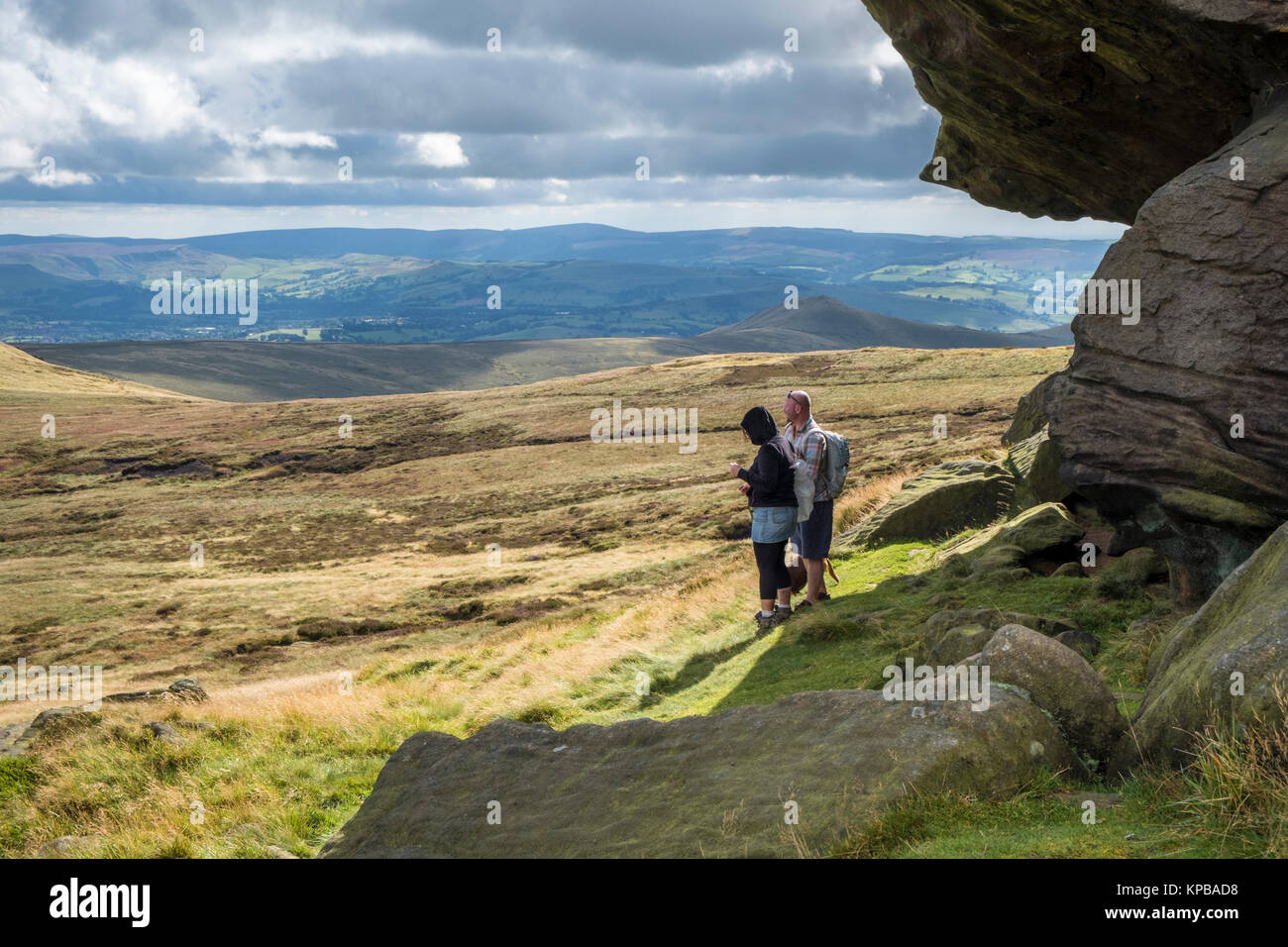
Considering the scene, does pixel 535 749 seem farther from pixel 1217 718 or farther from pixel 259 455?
pixel 259 455

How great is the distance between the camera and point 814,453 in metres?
17.8

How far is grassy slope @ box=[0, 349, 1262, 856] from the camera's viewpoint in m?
14.7

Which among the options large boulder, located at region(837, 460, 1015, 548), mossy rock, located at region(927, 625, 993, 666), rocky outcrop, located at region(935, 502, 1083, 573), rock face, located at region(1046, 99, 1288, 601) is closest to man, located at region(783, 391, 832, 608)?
rocky outcrop, located at region(935, 502, 1083, 573)

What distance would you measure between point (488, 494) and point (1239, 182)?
6184cm

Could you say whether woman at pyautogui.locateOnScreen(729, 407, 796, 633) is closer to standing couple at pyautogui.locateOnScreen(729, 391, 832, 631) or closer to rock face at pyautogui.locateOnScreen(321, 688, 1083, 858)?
standing couple at pyautogui.locateOnScreen(729, 391, 832, 631)

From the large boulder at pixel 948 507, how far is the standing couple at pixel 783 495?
536cm

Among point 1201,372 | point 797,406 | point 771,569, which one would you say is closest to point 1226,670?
point 1201,372

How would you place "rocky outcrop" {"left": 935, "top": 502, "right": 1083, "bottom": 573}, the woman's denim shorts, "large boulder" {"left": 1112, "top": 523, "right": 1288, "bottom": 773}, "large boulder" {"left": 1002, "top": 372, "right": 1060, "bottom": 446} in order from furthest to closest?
"large boulder" {"left": 1002, "top": 372, "right": 1060, "bottom": 446} → "rocky outcrop" {"left": 935, "top": 502, "right": 1083, "bottom": 573} → the woman's denim shorts → "large boulder" {"left": 1112, "top": 523, "right": 1288, "bottom": 773}

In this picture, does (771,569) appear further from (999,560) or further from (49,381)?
(49,381)

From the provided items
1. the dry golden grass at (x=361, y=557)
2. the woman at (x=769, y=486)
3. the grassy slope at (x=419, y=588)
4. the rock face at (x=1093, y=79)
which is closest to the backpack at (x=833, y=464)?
the woman at (x=769, y=486)

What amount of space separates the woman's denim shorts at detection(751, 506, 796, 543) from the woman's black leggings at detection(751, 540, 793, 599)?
21cm

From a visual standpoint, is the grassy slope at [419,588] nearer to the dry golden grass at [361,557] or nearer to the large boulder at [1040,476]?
the dry golden grass at [361,557]

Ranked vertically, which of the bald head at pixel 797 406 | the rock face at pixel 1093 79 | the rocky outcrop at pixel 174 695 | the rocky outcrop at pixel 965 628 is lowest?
the rocky outcrop at pixel 174 695

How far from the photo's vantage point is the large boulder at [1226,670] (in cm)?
707
